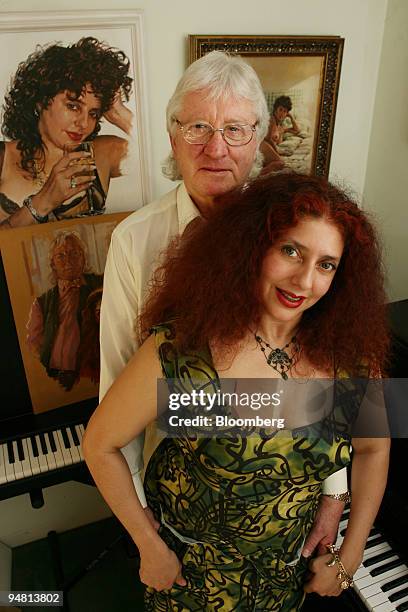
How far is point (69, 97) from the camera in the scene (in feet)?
4.84

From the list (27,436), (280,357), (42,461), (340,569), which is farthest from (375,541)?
(27,436)

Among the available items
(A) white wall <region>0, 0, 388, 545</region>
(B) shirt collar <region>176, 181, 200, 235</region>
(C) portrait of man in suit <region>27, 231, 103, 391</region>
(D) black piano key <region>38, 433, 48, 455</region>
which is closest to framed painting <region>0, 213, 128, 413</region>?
(C) portrait of man in suit <region>27, 231, 103, 391</region>

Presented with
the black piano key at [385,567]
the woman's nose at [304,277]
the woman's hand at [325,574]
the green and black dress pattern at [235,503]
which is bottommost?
the black piano key at [385,567]

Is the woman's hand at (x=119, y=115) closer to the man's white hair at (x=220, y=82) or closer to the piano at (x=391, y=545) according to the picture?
the man's white hair at (x=220, y=82)

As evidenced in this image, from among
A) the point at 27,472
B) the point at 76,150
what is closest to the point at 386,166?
the point at 76,150

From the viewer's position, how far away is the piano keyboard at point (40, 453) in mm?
1610

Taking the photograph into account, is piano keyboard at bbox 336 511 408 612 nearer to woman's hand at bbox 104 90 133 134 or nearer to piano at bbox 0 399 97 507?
piano at bbox 0 399 97 507

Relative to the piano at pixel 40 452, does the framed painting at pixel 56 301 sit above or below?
above

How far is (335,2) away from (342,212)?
129 cm

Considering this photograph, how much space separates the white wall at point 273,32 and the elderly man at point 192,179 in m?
0.49

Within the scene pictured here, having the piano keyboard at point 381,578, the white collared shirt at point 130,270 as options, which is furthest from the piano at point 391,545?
the white collared shirt at point 130,270

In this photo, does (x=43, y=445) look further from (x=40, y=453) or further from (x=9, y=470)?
(x=9, y=470)

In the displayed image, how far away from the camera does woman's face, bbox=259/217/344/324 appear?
88 cm

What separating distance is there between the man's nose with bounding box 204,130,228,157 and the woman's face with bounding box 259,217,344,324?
0.30m
